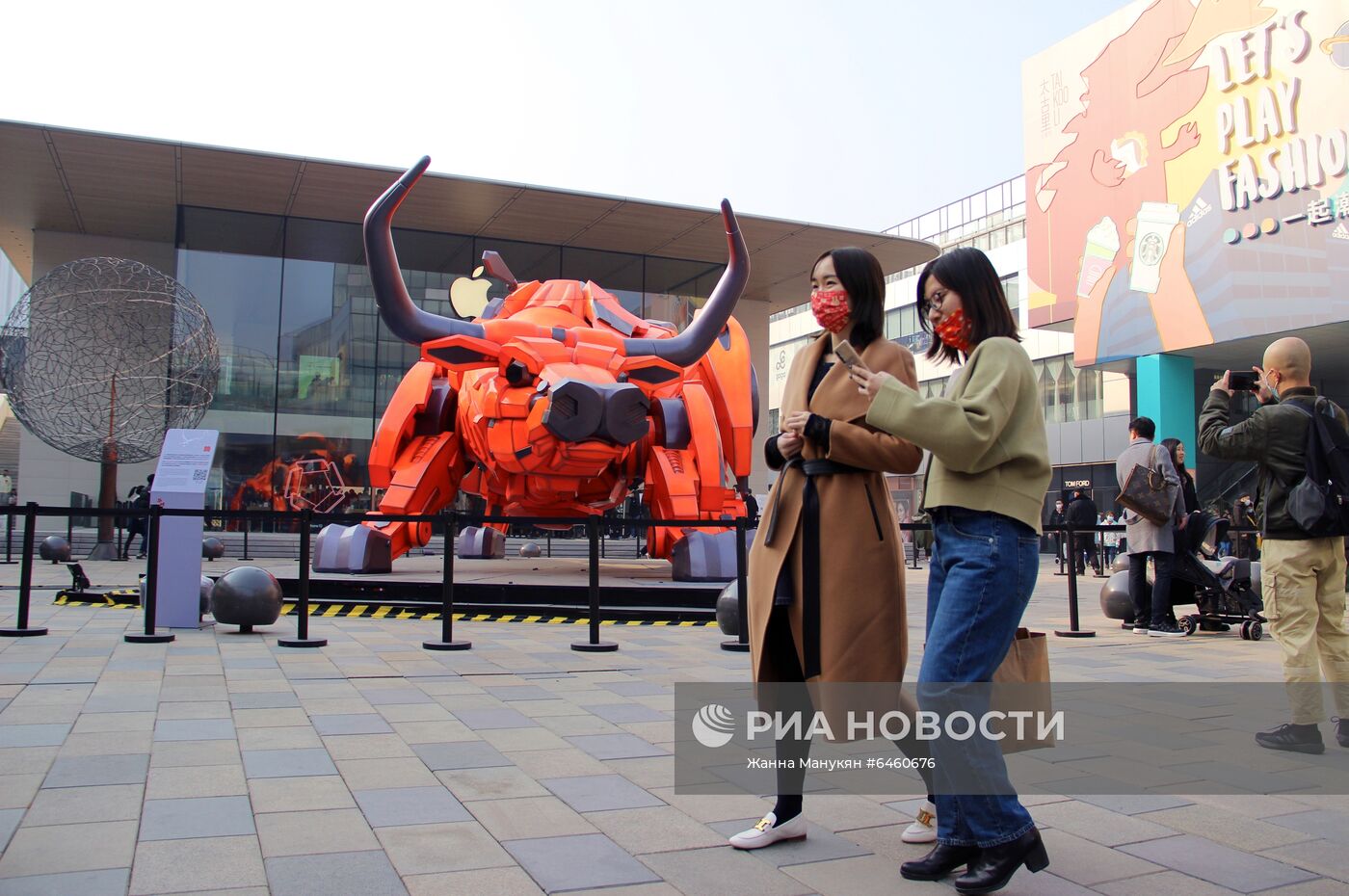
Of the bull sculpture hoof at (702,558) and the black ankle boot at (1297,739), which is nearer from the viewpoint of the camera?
the black ankle boot at (1297,739)

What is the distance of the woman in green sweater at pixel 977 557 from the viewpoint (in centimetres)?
246

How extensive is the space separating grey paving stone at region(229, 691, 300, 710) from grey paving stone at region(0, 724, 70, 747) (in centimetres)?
75

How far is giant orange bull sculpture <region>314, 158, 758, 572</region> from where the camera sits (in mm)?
9617

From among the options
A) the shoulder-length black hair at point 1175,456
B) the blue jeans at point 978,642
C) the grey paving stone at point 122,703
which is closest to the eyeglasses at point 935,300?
the blue jeans at point 978,642

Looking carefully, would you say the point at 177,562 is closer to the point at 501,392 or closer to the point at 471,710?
the point at 501,392

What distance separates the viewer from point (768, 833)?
9.32 ft

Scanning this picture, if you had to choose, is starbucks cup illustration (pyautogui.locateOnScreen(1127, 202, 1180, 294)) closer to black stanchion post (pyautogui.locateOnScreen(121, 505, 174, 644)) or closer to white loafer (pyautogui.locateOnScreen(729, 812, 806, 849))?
black stanchion post (pyautogui.locateOnScreen(121, 505, 174, 644))

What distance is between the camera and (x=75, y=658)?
6242 millimetres

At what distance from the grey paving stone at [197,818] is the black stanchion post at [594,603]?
150 inches

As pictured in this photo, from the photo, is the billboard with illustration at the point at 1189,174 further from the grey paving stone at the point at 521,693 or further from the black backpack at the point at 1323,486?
the grey paving stone at the point at 521,693

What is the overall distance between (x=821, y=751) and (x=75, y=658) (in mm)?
4704

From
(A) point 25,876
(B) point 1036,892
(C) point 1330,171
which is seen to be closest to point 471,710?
(A) point 25,876

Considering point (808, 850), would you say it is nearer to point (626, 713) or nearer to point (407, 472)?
point (626, 713)

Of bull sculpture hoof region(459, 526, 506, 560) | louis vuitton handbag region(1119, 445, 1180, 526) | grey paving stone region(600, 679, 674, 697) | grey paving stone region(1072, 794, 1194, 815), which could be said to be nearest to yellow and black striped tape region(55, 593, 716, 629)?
grey paving stone region(600, 679, 674, 697)
